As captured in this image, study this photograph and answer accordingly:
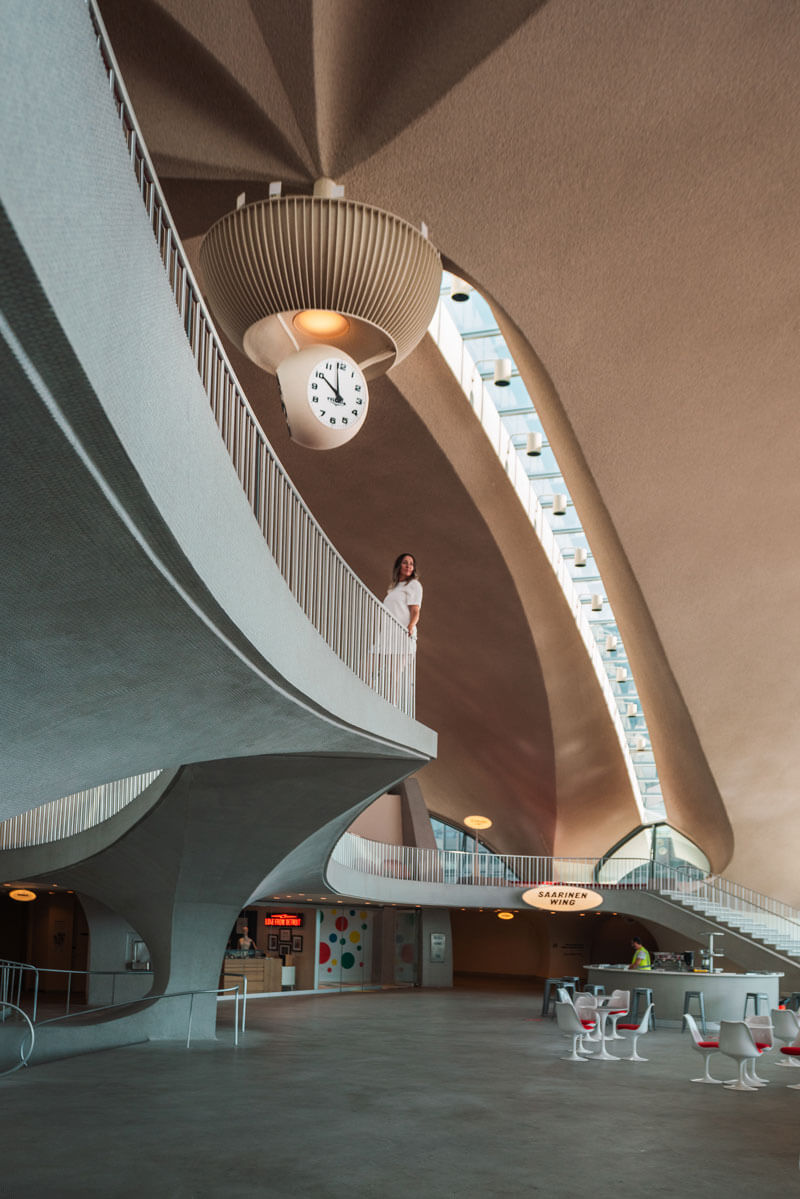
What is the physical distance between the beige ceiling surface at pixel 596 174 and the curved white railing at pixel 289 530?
4.41 m

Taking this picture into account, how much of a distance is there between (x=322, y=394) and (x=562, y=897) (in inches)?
905

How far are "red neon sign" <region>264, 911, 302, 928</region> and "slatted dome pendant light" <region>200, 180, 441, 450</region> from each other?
907 inches

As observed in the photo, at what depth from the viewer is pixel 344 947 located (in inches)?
1264

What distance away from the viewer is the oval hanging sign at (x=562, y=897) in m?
29.3

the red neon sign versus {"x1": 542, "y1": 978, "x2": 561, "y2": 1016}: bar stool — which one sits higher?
the red neon sign

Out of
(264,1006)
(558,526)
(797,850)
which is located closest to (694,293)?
(558,526)

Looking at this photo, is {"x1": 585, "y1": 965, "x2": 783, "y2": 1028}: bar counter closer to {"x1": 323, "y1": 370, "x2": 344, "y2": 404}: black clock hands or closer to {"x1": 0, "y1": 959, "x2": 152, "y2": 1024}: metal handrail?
{"x1": 0, "y1": 959, "x2": 152, "y2": 1024}: metal handrail

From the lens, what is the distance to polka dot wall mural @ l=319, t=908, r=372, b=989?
3109 centimetres

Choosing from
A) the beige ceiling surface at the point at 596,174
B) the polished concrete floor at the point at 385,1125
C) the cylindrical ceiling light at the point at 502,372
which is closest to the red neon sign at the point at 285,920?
the polished concrete floor at the point at 385,1125

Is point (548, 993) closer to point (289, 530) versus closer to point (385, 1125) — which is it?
point (385, 1125)

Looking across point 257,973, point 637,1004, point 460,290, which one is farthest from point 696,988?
point 460,290

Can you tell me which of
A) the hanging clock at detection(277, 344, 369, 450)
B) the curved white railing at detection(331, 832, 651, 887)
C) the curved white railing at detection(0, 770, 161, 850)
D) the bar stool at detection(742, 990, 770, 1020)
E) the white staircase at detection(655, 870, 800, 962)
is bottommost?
the bar stool at detection(742, 990, 770, 1020)

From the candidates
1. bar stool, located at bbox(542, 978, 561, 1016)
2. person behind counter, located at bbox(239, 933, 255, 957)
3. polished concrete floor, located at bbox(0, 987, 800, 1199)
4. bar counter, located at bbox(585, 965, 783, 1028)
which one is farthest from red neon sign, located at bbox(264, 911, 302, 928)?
polished concrete floor, located at bbox(0, 987, 800, 1199)

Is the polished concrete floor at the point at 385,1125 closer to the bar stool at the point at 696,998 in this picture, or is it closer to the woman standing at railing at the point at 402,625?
the bar stool at the point at 696,998
